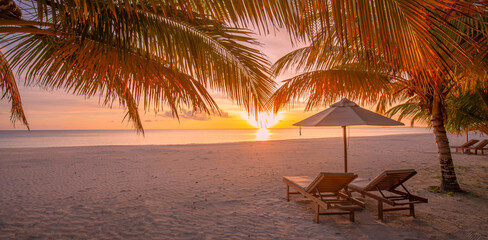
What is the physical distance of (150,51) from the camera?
7.40 feet

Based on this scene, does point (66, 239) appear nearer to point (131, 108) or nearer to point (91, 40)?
point (131, 108)

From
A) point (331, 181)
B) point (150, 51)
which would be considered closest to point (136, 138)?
point (331, 181)

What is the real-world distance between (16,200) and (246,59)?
5802 millimetres

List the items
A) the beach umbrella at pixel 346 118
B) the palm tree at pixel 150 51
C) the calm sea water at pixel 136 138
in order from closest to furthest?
the palm tree at pixel 150 51 < the beach umbrella at pixel 346 118 < the calm sea water at pixel 136 138

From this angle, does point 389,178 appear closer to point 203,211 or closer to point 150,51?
point 203,211

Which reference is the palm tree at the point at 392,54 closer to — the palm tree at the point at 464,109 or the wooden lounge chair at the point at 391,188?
the palm tree at the point at 464,109

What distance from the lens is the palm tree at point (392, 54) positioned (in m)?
1.16

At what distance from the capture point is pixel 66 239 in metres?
3.48

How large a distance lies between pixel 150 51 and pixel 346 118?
3886 millimetres

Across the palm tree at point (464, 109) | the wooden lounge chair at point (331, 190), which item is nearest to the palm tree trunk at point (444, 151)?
the palm tree at point (464, 109)

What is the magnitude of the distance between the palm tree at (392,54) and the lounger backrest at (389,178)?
1370 mm

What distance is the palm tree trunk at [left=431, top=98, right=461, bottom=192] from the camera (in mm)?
5406

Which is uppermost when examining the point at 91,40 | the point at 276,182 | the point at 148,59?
the point at 91,40

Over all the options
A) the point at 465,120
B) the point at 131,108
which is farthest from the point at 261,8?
the point at 465,120
